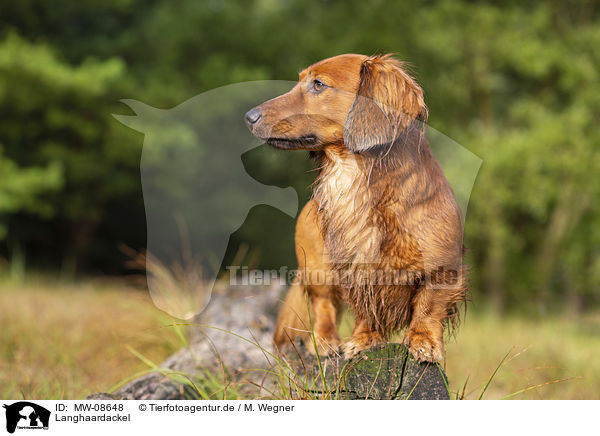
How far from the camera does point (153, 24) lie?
9.54 meters

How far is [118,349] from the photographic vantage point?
15.9ft

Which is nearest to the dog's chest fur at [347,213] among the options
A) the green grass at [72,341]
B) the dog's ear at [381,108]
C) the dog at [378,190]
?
the dog at [378,190]

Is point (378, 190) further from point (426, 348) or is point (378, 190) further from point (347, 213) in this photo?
point (426, 348)

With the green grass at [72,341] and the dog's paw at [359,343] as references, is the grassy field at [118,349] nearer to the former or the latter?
the green grass at [72,341]

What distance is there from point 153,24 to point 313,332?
8759 millimetres

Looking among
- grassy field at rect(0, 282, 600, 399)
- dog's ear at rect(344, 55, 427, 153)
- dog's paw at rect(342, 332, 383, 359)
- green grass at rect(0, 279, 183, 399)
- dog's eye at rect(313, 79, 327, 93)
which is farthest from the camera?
grassy field at rect(0, 282, 600, 399)

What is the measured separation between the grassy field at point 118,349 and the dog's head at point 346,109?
5.26 ft

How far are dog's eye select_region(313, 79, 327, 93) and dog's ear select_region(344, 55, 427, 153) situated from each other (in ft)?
0.49

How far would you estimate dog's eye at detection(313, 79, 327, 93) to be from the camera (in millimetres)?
2052

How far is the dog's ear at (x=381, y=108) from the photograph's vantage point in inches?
75.7

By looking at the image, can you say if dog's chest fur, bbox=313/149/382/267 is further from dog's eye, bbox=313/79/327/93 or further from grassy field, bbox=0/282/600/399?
grassy field, bbox=0/282/600/399

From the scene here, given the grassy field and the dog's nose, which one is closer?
the dog's nose
